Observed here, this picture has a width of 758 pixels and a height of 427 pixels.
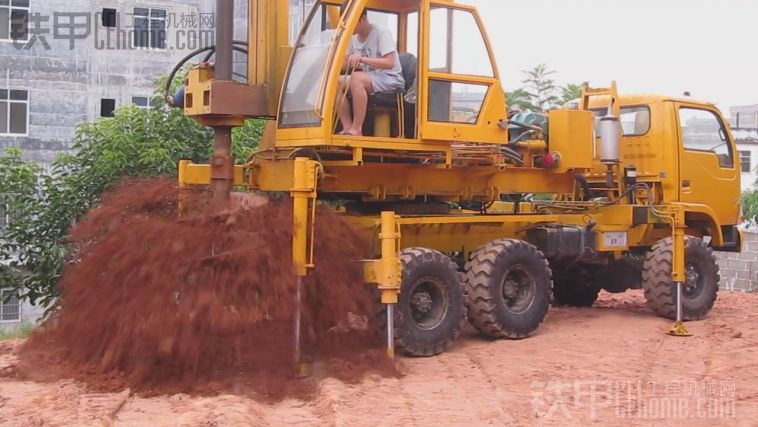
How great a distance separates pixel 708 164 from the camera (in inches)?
486

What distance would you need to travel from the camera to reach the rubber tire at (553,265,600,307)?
1252cm

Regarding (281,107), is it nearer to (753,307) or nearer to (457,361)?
(457,361)

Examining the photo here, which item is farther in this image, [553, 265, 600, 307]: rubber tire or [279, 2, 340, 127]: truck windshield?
[553, 265, 600, 307]: rubber tire

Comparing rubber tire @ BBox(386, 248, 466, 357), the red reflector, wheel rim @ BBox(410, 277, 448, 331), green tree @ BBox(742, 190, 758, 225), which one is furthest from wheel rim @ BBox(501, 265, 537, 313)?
green tree @ BBox(742, 190, 758, 225)

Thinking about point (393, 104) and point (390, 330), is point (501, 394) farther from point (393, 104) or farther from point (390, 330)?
point (393, 104)

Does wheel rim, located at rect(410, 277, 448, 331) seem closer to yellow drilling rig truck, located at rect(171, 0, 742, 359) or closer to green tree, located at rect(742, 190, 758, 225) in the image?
yellow drilling rig truck, located at rect(171, 0, 742, 359)

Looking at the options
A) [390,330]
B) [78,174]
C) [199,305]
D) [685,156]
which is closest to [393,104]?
[390,330]

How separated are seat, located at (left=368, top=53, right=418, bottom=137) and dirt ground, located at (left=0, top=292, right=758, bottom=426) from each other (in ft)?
6.78

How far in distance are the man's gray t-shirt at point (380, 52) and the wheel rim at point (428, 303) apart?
1.75 meters

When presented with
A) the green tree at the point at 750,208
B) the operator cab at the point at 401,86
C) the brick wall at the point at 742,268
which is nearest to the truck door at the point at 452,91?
the operator cab at the point at 401,86

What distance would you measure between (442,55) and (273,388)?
3531 mm

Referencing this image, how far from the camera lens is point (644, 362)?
8797mm

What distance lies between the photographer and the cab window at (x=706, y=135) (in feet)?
39.9

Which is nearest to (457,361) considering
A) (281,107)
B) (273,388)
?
(273,388)
